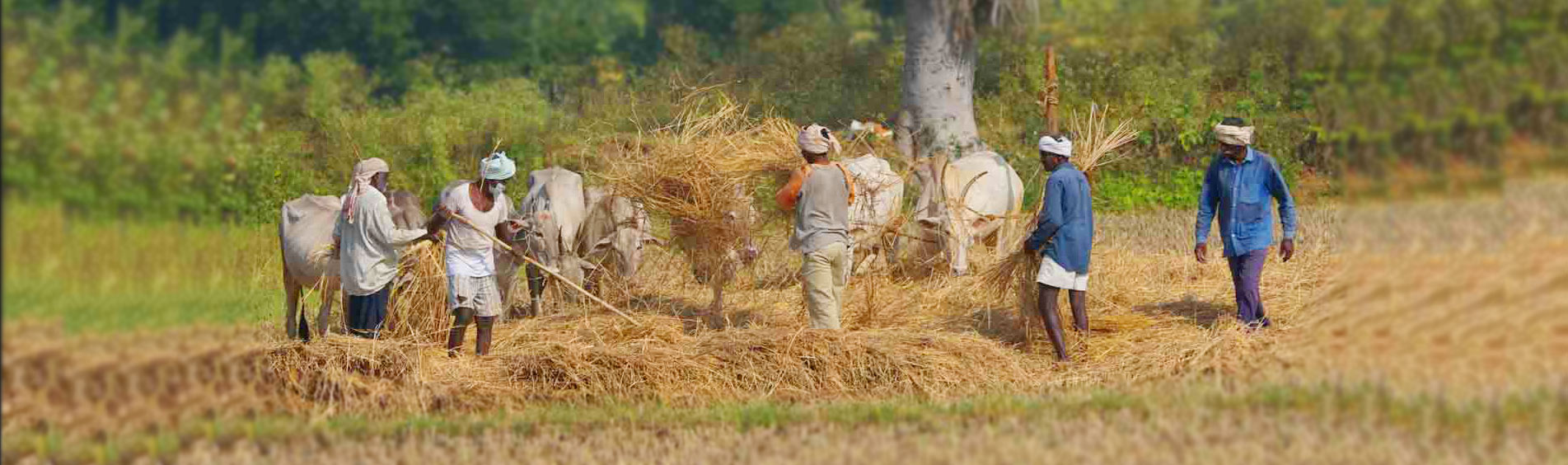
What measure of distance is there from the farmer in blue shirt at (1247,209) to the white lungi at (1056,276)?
810 millimetres

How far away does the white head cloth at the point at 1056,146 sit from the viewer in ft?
32.7

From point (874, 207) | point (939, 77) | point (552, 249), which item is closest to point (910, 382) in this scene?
point (874, 207)

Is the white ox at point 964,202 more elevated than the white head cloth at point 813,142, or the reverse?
the white head cloth at point 813,142

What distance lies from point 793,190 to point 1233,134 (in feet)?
8.84

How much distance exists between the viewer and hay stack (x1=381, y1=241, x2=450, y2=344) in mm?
10672

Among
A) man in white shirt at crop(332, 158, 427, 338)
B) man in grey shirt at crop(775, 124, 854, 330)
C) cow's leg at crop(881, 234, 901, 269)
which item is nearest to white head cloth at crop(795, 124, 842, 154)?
man in grey shirt at crop(775, 124, 854, 330)

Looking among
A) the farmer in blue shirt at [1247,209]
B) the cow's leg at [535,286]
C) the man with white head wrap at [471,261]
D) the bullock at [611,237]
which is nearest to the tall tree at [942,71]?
the bullock at [611,237]

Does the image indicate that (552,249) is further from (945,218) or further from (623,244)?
(945,218)

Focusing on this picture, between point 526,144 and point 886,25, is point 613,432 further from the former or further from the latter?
point 886,25

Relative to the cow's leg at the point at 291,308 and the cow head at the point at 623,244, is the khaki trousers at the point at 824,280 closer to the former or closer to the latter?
the cow head at the point at 623,244

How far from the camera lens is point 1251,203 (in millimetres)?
10133

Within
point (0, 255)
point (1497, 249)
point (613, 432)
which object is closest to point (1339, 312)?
point (1497, 249)

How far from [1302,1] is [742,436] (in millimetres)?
18194

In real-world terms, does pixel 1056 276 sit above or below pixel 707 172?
below
